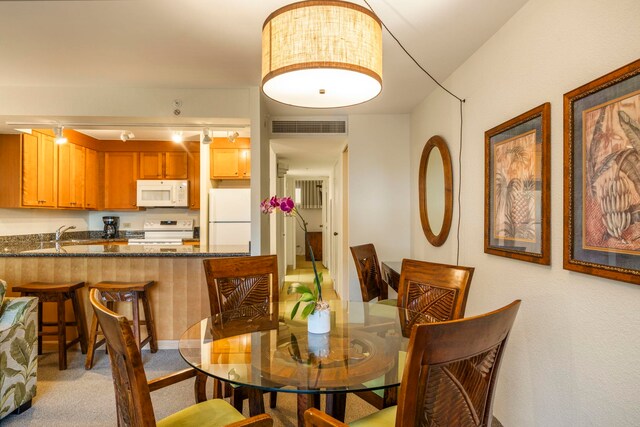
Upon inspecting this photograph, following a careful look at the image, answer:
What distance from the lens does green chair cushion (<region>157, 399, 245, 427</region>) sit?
1.31 metres

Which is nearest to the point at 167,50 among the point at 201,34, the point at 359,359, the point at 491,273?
the point at 201,34

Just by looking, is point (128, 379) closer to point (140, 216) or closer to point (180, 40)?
point (180, 40)

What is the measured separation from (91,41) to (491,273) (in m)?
2.91

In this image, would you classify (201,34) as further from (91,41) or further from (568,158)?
(568,158)

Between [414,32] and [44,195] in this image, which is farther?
[44,195]

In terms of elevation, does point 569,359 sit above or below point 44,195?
below

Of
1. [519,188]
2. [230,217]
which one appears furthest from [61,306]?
[519,188]

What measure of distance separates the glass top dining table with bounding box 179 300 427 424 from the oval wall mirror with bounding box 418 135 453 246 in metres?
1.11

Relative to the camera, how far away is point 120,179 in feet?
17.4

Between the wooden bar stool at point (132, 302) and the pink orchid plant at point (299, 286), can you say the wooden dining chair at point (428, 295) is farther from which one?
the wooden bar stool at point (132, 302)

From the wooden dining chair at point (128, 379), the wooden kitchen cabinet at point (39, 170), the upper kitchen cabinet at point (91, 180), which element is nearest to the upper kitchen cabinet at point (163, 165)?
the upper kitchen cabinet at point (91, 180)

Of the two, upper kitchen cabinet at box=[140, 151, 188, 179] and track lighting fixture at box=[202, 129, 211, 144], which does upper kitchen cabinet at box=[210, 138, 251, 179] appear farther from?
track lighting fixture at box=[202, 129, 211, 144]

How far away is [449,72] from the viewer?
2.71 m

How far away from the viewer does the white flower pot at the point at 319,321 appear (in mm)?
1598
